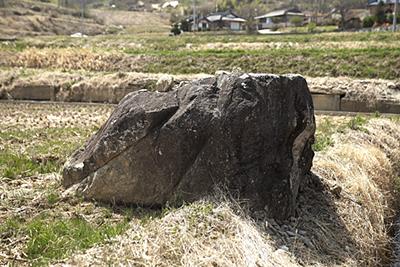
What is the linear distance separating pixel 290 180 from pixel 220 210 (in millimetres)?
1052

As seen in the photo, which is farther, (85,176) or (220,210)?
(85,176)

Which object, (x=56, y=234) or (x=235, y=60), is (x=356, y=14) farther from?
(x=56, y=234)

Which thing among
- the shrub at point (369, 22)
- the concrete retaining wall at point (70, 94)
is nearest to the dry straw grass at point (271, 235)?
the concrete retaining wall at point (70, 94)

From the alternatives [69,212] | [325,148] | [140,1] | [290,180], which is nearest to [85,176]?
[69,212]

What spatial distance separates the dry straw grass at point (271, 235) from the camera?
427cm

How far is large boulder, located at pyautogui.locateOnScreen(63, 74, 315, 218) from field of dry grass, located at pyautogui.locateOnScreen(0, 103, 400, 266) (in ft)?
0.75

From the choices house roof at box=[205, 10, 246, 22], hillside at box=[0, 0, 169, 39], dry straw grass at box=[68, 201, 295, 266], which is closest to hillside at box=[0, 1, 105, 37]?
hillside at box=[0, 0, 169, 39]

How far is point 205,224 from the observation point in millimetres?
4773

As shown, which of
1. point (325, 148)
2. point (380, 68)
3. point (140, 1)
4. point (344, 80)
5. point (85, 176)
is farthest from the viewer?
point (140, 1)

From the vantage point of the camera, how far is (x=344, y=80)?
1691cm

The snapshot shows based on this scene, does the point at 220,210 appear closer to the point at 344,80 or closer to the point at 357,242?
the point at 357,242

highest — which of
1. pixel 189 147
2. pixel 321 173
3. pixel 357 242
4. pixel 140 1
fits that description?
pixel 140 1

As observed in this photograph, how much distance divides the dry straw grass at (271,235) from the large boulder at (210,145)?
0.35 meters

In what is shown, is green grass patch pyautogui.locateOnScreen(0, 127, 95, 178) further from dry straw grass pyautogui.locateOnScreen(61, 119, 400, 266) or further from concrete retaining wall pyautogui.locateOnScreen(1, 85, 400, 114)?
concrete retaining wall pyautogui.locateOnScreen(1, 85, 400, 114)
